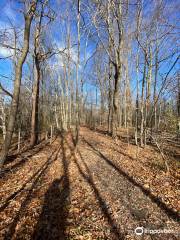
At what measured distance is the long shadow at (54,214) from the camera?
4.60m

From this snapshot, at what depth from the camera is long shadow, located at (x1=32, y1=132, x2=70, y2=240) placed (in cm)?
460

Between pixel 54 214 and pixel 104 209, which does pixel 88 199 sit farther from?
pixel 54 214

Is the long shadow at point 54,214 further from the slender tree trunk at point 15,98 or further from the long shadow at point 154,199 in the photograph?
the long shadow at point 154,199

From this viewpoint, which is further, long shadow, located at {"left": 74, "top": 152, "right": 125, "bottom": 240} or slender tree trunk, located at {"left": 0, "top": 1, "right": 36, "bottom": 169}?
slender tree trunk, located at {"left": 0, "top": 1, "right": 36, "bottom": 169}

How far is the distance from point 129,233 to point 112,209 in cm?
102

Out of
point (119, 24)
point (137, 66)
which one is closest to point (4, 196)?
point (137, 66)

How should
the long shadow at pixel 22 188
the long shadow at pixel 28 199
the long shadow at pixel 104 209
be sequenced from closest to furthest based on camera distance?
the long shadow at pixel 104 209 < the long shadow at pixel 28 199 < the long shadow at pixel 22 188

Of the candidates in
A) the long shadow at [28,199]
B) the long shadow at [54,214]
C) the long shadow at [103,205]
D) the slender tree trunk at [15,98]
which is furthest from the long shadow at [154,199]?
the slender tree trunk at [15,98]

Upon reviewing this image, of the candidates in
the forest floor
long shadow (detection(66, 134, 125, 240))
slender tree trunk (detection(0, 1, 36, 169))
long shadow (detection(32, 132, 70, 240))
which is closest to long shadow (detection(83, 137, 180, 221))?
the forest floor

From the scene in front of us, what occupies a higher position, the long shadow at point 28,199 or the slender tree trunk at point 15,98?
the slender tree trunk at point 15,98

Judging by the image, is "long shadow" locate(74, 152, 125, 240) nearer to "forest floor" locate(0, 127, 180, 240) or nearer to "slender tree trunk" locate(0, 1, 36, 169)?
"forest floor" locate(0, 127, 180, 240)

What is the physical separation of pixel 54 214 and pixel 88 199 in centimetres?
114

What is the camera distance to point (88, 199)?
6133 millimetres

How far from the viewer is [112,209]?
18.2 feet
